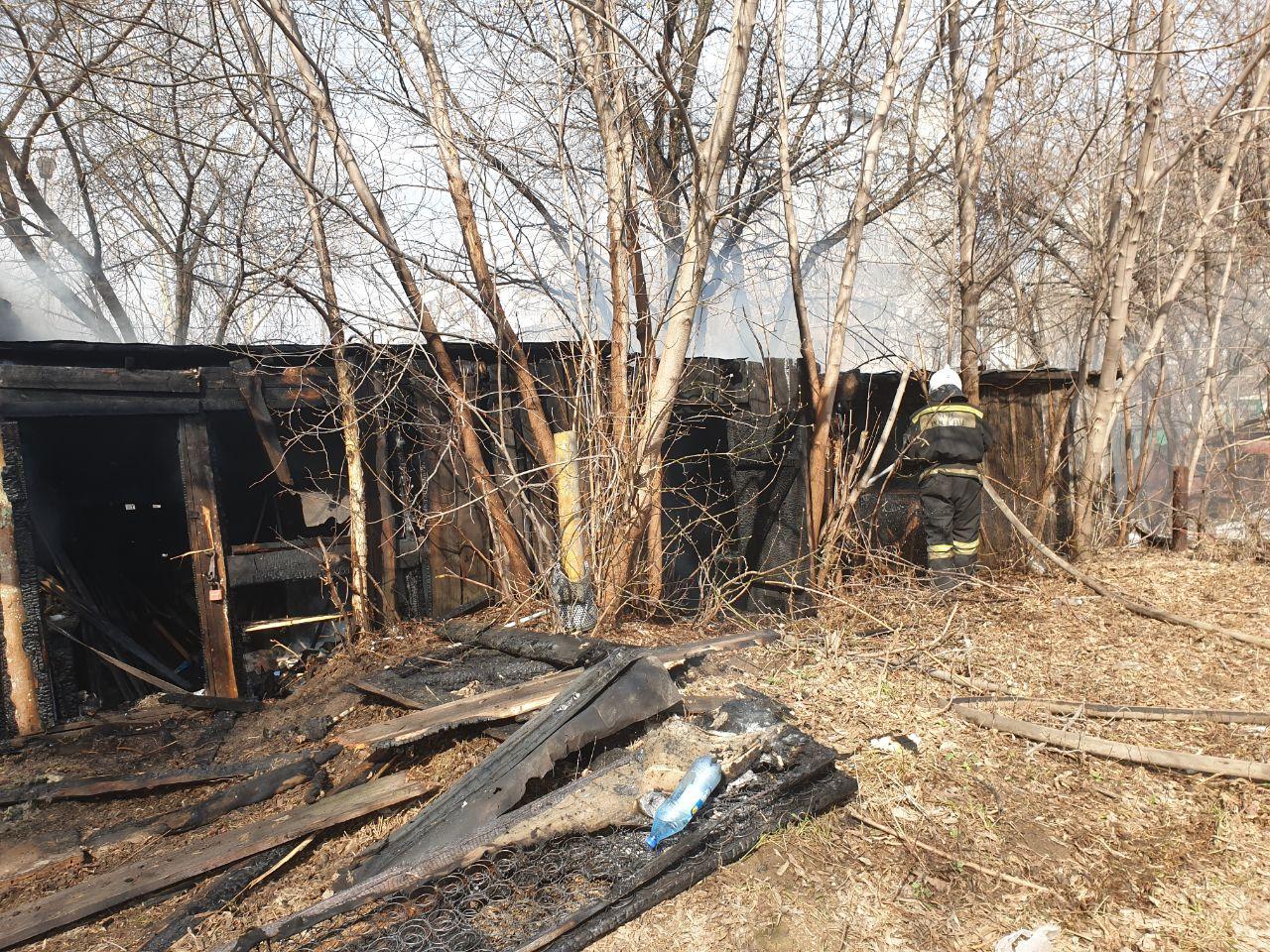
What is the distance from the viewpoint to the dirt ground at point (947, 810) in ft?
8.33

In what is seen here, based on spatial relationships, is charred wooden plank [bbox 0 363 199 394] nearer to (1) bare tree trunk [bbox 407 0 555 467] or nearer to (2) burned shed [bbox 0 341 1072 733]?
(2) burned shed [bbox 0 341 1072 733]

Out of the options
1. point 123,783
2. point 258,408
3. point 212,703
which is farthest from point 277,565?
point 123,783

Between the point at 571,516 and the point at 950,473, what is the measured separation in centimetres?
361

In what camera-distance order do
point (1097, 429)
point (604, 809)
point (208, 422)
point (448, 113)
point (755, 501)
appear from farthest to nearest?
Answer: point (1097, 429), point (755, 501), point (448, 113), point (208, 422), point (604, 809)

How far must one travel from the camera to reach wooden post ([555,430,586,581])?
5965mm

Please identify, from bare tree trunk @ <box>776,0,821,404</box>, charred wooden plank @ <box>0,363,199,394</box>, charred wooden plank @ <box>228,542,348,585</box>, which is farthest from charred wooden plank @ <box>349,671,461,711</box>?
bare tree trunk @ <box>776,0,821,404</box>

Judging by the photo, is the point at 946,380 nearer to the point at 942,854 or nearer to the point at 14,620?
the point at 942,854

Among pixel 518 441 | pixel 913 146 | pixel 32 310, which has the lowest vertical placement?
pixel 518 441

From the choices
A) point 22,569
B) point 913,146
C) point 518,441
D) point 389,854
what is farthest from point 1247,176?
point 22,569

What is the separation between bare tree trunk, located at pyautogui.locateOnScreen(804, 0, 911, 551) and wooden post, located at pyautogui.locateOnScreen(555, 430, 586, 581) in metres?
2.23

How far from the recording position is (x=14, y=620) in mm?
5262

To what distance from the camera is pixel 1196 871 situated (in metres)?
2.68

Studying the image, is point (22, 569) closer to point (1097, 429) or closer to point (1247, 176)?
point (1097, 429)

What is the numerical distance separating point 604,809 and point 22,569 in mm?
4863
